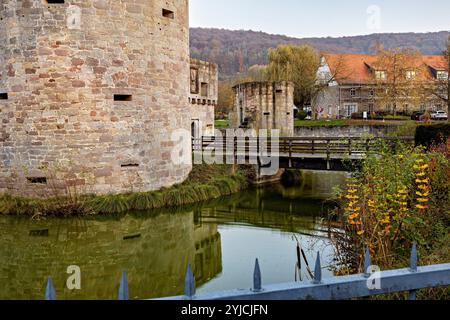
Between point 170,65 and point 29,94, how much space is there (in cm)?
399

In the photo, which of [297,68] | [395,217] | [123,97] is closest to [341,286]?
[395,217]

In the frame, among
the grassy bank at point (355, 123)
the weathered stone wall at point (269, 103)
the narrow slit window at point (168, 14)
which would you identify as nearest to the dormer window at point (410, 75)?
the grassy bank at point (355, 123)

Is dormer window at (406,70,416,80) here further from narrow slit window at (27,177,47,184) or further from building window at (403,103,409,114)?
narrow slit window at (27,177,47,184)

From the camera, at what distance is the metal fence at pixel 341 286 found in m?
2.95

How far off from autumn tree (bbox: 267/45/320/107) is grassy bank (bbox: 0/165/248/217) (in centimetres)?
2422

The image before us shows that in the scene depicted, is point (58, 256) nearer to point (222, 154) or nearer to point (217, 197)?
point (217, 197)

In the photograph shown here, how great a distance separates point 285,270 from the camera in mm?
7207

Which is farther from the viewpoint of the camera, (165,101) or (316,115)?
(316,115)

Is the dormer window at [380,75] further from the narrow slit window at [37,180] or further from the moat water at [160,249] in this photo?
the narrow slit window at [37,180]

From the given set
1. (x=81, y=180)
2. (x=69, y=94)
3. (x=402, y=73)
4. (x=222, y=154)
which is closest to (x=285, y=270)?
(x=81, y=180)

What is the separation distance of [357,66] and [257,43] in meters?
70.9

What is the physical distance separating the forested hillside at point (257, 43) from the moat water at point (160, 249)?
251ft

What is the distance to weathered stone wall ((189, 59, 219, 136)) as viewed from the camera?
21875mm

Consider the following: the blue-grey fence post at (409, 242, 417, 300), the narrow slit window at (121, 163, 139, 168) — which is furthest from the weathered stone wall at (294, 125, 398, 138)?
the blue-grey fence post at (409, 242, 417, 300)
